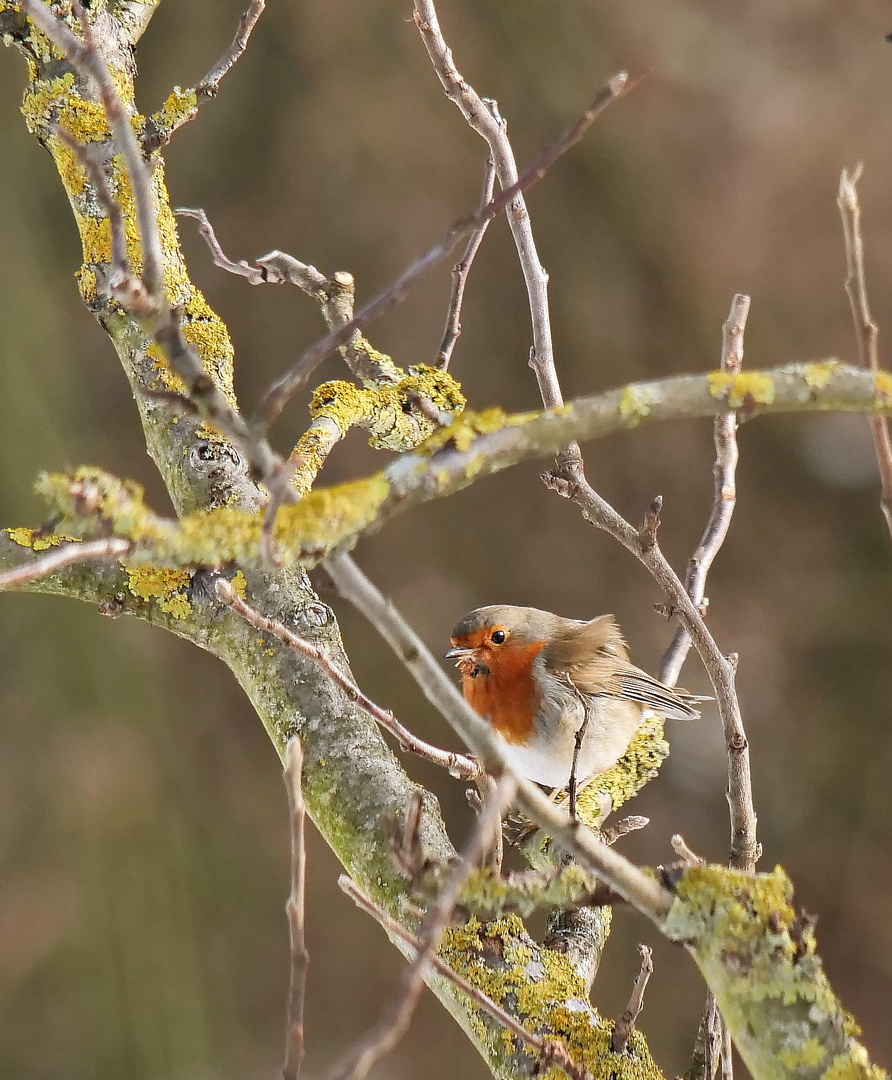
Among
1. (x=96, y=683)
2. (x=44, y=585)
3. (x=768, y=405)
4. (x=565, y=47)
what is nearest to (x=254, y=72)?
(x=565, y=47)

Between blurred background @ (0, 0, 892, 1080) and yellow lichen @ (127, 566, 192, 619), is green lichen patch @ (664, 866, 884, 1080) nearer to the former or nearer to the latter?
yellow lichen @ (127, 566, 192, 619)

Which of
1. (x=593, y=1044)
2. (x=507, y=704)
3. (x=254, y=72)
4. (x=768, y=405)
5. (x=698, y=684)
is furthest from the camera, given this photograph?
(x=254, y=72)

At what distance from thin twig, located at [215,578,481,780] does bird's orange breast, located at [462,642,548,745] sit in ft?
1.74

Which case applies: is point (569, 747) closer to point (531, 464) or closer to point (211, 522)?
point (211, 522)

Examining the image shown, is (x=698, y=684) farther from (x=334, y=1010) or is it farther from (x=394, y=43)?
(x=394, y=43)

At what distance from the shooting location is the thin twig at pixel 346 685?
78cm

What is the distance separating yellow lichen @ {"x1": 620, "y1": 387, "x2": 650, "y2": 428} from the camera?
2.02 feet

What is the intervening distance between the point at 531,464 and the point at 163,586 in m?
2.00

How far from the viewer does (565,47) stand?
2.98m

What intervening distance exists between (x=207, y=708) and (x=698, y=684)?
146cm

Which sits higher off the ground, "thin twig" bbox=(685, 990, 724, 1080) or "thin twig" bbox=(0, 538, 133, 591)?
"thin twig" bbox=(0, 538, 133, 591)

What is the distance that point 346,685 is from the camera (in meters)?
0.83

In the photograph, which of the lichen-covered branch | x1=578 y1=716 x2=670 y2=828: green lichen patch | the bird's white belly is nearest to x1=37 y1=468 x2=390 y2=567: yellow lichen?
the lichen-covered branch

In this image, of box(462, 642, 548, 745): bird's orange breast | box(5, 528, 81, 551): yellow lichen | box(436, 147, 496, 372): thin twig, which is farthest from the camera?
box(462, 642, 548, 745): bird's orange breast
